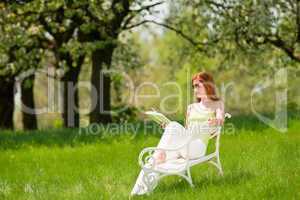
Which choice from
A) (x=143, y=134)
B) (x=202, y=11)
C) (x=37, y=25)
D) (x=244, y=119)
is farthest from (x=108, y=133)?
(x=202, y=11)

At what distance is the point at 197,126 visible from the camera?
34.4 feet

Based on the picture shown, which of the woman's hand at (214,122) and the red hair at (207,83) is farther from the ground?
the red hair at (207,83)

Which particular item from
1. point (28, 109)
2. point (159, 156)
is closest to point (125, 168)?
point (159, 156)

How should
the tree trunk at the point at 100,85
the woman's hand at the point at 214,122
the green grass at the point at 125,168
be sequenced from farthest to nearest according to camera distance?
the tree trunk at the point at 100,85
the woman's hand at the point at 214,122
the green grass at the point at 125,168

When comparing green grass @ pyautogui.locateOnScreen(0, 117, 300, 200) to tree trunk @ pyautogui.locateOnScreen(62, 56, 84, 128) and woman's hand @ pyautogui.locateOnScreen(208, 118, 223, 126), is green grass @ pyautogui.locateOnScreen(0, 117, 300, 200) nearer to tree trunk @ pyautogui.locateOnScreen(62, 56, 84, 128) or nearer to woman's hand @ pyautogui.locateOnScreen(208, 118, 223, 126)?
woman's hand @ pyautogui.locateOnScreen(208, 118, 223, 126)

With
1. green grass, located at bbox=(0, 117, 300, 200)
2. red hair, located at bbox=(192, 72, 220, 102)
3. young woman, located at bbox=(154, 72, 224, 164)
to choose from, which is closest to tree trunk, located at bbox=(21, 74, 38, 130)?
green grass, located at bbox=(0, 117, 300, 200)

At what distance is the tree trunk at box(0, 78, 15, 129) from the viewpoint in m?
29.7

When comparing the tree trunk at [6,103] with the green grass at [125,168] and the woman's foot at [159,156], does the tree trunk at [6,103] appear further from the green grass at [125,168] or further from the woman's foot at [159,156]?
the woman's foot at [159,156]

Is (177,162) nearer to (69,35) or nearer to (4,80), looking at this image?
(69,35)

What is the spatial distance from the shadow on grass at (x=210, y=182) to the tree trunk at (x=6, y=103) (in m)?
19.7

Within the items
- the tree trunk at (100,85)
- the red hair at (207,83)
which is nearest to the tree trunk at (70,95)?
the tree trunk at (100,85)

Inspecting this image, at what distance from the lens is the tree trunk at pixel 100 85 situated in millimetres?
25062

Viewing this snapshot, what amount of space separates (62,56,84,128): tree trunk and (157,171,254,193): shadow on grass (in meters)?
17.0

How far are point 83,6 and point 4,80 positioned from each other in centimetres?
789
